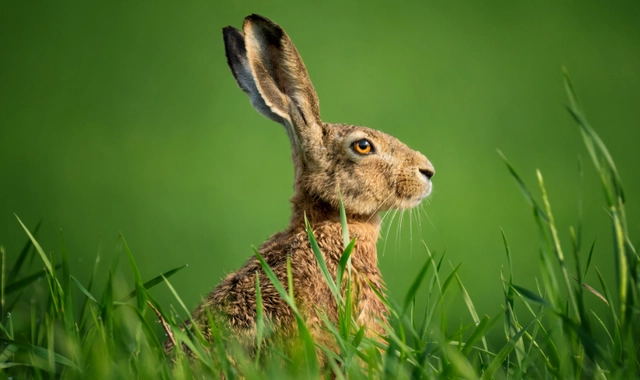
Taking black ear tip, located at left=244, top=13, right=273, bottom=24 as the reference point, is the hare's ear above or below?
below

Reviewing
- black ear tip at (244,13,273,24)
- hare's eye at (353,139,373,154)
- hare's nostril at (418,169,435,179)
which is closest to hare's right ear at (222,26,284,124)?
black ear tip at (244,13,273,24)

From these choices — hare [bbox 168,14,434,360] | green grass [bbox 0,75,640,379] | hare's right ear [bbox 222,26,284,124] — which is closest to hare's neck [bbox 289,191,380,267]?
hare [bbox 168,14,434,360]

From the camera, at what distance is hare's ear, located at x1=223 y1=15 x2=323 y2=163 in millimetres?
2904

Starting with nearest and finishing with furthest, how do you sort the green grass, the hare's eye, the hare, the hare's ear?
the green grass, the hare, the hare's ear, the hare's eye

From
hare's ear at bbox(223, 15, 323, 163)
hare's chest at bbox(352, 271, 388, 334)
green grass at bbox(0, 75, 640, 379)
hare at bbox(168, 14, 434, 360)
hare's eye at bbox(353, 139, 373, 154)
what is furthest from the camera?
hare's eye at bbox(353, 139, 373, 154)

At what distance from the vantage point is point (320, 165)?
2975 millimetres

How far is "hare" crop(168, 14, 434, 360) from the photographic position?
2.68 m

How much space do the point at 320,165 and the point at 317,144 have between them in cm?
10

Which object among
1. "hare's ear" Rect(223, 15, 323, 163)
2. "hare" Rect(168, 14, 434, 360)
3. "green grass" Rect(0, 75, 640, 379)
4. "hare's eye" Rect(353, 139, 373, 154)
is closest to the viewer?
"green grass" Rect(0, 75, 640, 379)

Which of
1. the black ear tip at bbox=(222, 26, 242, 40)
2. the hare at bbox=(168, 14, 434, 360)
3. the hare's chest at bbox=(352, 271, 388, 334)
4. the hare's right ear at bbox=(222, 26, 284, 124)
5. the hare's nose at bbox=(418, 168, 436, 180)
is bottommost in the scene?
the hare's chest at bbox=(352, 271, 388, 334)

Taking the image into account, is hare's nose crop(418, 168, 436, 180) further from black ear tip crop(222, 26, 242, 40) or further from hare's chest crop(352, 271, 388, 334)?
black ear tip crop(222, 26, 242, 40)

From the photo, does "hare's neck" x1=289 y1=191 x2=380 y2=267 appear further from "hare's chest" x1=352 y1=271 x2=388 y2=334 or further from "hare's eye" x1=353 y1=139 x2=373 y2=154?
"hare's eye" x1=353 y1=139 x2=373 y2=154

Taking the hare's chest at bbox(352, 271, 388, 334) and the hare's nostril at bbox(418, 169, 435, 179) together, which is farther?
the hare's nostril at bbox(418, 169, 435, 179)

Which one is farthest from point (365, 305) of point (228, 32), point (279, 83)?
point (228, 32)
